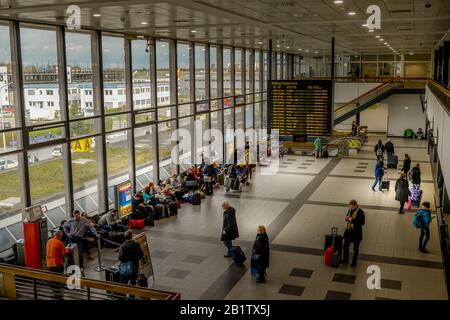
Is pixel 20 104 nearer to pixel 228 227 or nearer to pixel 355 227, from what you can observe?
pixel 228 227

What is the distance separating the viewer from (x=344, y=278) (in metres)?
10.6

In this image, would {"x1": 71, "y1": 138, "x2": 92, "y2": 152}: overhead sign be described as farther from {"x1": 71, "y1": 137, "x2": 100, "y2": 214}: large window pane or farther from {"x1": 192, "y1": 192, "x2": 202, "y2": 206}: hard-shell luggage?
{"x1": 192, "y1": 192, "x2": 202, "y2": 206}: hard-shell luggage

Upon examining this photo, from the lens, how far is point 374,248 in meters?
12.5

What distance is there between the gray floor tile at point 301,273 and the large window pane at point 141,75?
8528 millimetres

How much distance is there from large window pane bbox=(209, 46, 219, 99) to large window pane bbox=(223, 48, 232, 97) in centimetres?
111

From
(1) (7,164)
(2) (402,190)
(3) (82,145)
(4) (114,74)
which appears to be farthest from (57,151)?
(2) (402,190)

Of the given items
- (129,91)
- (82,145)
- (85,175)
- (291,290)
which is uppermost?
(129,91)

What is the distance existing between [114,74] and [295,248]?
7.93m

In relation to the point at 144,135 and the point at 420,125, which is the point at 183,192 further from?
the point at 420,125

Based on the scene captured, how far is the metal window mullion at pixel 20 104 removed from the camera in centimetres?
1198

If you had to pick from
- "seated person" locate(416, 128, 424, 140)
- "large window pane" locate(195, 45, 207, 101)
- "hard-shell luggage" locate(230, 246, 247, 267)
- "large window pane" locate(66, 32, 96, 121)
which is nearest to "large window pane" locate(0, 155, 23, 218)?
"large window pane" locate(66, 32, 96, 121)

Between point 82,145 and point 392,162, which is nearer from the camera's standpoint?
point 82,145

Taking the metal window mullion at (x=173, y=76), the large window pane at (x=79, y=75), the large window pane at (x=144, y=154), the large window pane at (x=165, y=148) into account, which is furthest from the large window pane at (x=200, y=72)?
the large window pane at (x=79, y=75)

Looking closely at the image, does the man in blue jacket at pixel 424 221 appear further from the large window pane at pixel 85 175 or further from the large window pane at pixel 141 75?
the large window pane at pixel 141 75
